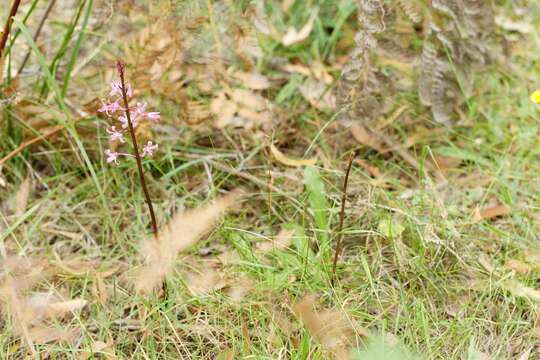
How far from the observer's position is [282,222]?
211cm

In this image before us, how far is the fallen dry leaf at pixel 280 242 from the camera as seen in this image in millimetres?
1926

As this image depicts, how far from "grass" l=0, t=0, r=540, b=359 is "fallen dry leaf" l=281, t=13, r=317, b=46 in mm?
175

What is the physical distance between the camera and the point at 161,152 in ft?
7.45

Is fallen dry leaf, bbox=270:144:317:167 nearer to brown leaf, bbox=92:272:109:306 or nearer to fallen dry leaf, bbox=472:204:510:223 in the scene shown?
fallen dry leaf, bbox=472:204:510:223

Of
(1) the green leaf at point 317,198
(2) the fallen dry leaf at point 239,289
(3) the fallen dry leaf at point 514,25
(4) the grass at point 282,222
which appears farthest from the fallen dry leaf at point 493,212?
(3) the fallen dry leaf at point 514,25

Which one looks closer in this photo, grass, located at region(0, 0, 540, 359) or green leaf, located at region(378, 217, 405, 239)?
grass, located at region(0, 0, 540, 359)

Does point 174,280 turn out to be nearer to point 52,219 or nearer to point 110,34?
point 52,219

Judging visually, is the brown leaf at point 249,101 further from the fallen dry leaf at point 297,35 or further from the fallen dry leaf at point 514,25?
the fallen dry leaf at point 514,25

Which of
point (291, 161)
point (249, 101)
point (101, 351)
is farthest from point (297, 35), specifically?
point (101, 351)

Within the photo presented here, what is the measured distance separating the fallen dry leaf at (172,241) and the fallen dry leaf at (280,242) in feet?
0.55

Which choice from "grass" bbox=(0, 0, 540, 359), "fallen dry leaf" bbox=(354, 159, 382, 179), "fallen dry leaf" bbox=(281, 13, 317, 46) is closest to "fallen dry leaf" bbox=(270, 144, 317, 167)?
"grass" bbox=(0, 0, 540, 359)

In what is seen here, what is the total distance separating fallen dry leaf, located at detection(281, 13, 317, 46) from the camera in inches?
109

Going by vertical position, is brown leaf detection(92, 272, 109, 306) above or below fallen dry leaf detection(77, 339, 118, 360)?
above

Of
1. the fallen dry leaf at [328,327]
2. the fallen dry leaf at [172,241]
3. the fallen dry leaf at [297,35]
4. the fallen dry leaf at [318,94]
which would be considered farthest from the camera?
the fallen dry leaf at [297,35]
